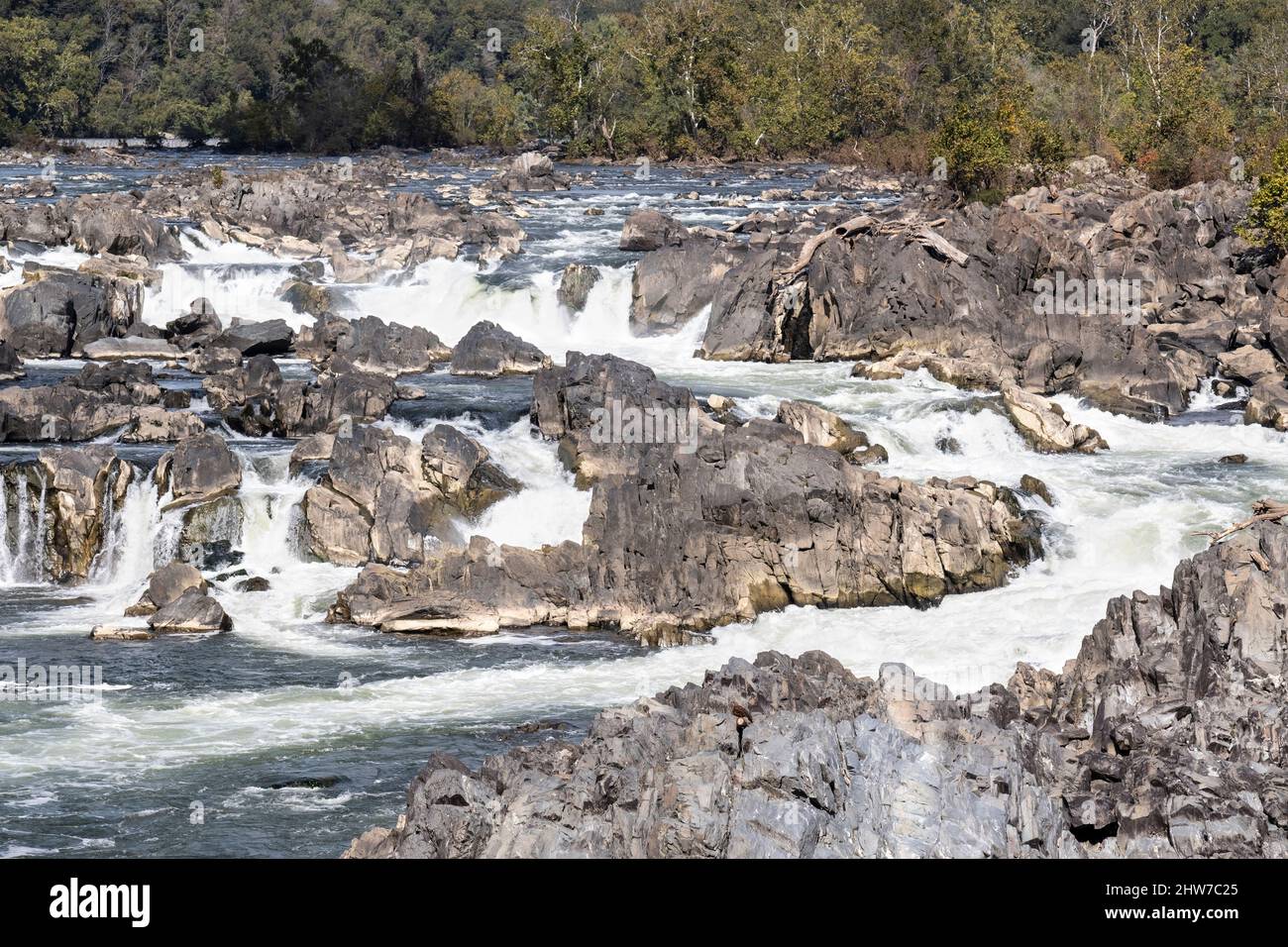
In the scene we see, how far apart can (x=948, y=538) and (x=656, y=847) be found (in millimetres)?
12859

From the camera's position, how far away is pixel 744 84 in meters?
88.9

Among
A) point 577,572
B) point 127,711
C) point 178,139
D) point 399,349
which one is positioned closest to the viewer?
point 127,711

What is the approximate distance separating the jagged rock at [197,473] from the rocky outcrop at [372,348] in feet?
24.0

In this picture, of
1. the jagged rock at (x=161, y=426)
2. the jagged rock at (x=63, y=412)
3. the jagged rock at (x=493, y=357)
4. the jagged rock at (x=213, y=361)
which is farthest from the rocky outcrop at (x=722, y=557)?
the jagged rock at (x=213, y=361)

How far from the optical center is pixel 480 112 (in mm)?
105375

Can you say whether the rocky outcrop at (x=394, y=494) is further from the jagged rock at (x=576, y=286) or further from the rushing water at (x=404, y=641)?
the jagged rock at (x=576, y=286)

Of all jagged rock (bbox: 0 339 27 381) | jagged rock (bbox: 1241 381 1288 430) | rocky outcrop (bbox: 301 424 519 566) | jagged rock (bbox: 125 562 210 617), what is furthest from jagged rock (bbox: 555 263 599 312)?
jagged rock (bbox: 125 562 210 617)

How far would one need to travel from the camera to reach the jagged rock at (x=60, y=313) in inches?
1490

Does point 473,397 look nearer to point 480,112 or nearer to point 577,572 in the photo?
point 577,572

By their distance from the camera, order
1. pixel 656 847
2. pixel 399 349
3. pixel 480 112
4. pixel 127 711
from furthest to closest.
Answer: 1. pixel 480 112
2. pixel 399 349
3. pixel 127 711
4. pixel 656 847

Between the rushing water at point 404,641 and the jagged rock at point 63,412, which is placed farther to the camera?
the jagged rock at point 63,412

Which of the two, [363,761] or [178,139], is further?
[178,139]

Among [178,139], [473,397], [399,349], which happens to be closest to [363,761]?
[473,397]

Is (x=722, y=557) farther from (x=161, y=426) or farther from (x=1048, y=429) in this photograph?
(x=161, y=426)
